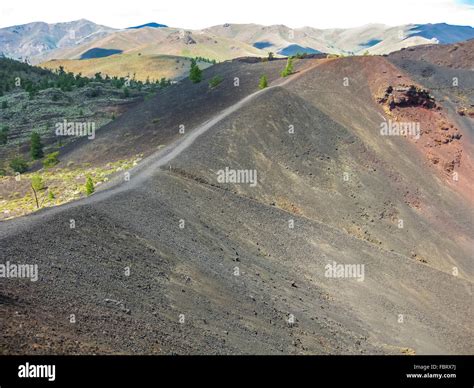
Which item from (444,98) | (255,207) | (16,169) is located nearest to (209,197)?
(255,207)

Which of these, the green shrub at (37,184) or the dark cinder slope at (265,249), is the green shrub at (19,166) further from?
the dark cinder slope at (265,249)

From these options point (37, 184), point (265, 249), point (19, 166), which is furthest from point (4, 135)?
point (265, 249)

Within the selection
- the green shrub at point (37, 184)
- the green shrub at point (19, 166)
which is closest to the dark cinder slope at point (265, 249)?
the green shrub at point (37, 184)

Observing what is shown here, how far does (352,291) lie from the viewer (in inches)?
1033

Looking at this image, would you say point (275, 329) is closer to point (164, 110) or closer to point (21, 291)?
point (21, 291)

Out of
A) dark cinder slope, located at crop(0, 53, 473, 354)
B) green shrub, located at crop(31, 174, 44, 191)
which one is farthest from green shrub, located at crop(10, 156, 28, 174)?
dark cinder slope, located at crop(0, 53, 473, 354)

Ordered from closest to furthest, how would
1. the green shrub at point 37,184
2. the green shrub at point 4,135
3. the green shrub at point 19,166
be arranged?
the green shrub at point 37,184
the green shrub at point 19,166
the green shrub at point 4,135

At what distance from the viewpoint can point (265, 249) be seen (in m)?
26.9

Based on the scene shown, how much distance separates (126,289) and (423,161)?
39213 millimetres

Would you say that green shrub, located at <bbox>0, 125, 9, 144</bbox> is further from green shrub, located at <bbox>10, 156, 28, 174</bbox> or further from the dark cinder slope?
the dark cinder slope

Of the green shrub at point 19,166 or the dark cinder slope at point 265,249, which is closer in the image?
the dark cinder slope at point 265,249

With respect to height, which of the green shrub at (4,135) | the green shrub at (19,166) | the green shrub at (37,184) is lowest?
the green shrub at (19,166)

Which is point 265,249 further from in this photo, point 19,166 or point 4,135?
point 4,135

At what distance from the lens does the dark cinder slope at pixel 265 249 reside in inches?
609
